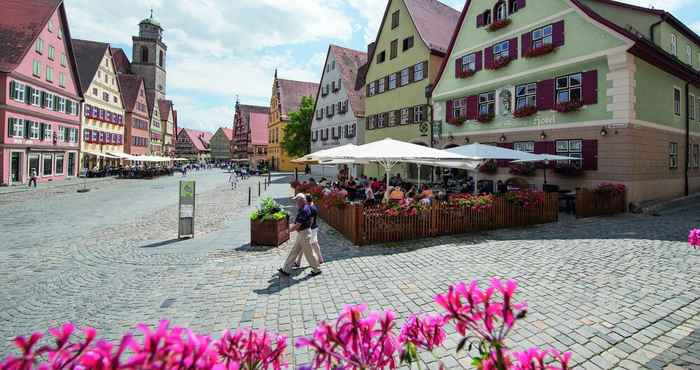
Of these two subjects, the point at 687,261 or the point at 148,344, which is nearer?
the point at 148,344

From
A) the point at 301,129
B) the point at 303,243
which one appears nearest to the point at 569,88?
the point at 303,243

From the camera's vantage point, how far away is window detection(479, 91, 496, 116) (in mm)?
20750

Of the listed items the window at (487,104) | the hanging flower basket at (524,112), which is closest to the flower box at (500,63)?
the window at (487,104)

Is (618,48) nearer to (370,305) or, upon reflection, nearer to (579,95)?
(579,95)

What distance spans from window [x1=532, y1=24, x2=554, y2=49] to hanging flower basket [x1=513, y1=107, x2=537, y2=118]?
316 cm

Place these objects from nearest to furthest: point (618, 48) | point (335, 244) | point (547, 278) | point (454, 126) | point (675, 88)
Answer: point (547, 278) → point (335, 244) → point (618, 48) → point (675, 88) → point (454, 126)

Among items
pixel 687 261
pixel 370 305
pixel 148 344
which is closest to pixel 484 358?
pixel 148 344

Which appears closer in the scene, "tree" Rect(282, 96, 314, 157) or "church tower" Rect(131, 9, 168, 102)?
"tree" Rect(282, 96, 314, 157)

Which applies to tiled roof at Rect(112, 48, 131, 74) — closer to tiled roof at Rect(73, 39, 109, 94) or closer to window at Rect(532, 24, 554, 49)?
tiled roof at Rect(73, 39, 109, 94)

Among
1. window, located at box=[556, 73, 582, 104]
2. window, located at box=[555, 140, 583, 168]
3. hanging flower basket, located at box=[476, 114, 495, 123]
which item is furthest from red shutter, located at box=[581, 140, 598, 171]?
hanging flower basket, located at box=[476, 114, 495, 123]

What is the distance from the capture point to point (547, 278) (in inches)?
260

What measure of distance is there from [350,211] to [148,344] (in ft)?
28.3

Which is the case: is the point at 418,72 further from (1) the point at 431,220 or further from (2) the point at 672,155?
(1) the point at 431,220

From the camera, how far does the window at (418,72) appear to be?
26758 millimetres
